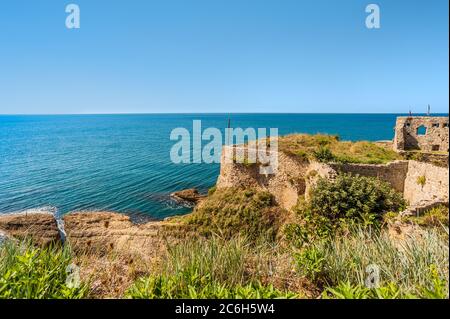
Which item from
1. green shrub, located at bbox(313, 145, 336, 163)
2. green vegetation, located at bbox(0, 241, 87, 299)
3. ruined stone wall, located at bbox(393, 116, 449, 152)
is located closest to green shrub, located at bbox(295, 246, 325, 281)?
green vegetation, located at bbox(0, 241, 87, 299)

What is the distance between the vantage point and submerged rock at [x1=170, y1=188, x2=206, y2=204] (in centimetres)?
2764

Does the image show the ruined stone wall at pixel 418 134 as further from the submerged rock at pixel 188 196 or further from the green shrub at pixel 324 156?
the submerged rock at pixel 188 196

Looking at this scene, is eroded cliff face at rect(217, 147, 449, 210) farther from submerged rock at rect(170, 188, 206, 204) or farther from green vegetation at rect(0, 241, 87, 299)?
green vegetation at rect(0, 241, 87, 299)

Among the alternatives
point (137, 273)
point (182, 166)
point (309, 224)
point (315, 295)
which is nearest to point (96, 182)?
point (182, 166)

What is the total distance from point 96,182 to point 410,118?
1365 inches

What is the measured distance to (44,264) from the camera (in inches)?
191

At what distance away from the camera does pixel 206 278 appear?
15.4ft

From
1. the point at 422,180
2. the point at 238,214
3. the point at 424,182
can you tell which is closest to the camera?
the point at 424,182

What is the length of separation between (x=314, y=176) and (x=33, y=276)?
15033mm

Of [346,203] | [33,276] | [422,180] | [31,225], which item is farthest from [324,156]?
[31,225]

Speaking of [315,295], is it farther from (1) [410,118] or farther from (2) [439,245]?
(1) [410,118]

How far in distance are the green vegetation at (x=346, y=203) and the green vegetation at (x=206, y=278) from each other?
700 cm

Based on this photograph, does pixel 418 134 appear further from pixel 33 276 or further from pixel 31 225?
pixel 31 225

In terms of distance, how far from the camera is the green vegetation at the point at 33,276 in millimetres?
3844
